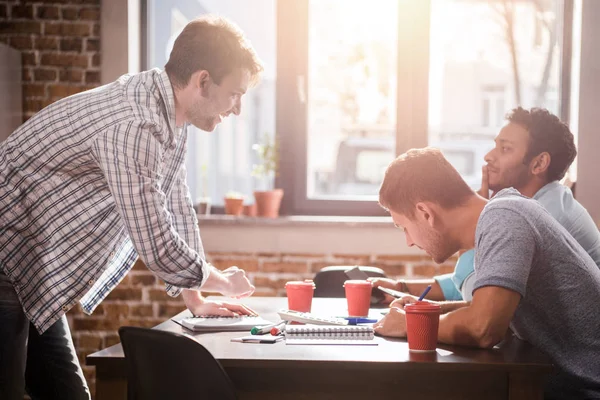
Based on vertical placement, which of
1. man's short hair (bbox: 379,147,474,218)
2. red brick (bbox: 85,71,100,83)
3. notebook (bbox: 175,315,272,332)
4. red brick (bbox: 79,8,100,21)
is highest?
red brick (bbox: 79,8,100,21)

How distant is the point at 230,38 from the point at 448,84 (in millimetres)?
2144

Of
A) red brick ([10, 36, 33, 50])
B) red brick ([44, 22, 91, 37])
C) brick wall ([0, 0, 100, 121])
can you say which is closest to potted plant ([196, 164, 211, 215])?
brick wall ([0, 0, 100, 121])

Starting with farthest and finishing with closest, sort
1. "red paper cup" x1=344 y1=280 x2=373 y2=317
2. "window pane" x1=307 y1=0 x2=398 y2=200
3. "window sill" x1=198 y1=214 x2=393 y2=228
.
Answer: "window pane" x1=307 y1=0 x2=398 y2=200 < "window sill" x1=198 y1=214 x2=393 y2=228 < "red paper cup" x1=344 y1=280 x2=373 y2=317

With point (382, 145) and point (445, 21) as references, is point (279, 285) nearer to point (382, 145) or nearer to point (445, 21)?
point (382, 145)

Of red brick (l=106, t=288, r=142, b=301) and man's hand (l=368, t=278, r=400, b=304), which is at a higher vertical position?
man's hand (l=368, t=278, r=400, b=304)

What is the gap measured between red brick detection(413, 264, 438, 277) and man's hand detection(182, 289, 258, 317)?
5.52 feet

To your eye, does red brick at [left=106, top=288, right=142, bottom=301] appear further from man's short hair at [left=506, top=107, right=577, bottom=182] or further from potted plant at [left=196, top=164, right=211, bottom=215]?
man's short hair at [left=506, top=107, right=577, bottom=182]

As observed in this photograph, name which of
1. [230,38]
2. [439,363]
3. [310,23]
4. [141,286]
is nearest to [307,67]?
[310,23]

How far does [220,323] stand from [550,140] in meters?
1.50

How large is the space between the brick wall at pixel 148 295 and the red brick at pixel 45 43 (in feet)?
4.04

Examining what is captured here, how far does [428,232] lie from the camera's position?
1882mm

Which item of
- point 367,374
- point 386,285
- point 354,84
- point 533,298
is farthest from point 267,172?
point 367,374

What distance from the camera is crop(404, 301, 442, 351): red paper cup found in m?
1.56

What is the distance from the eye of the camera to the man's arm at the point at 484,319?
1549 mm
